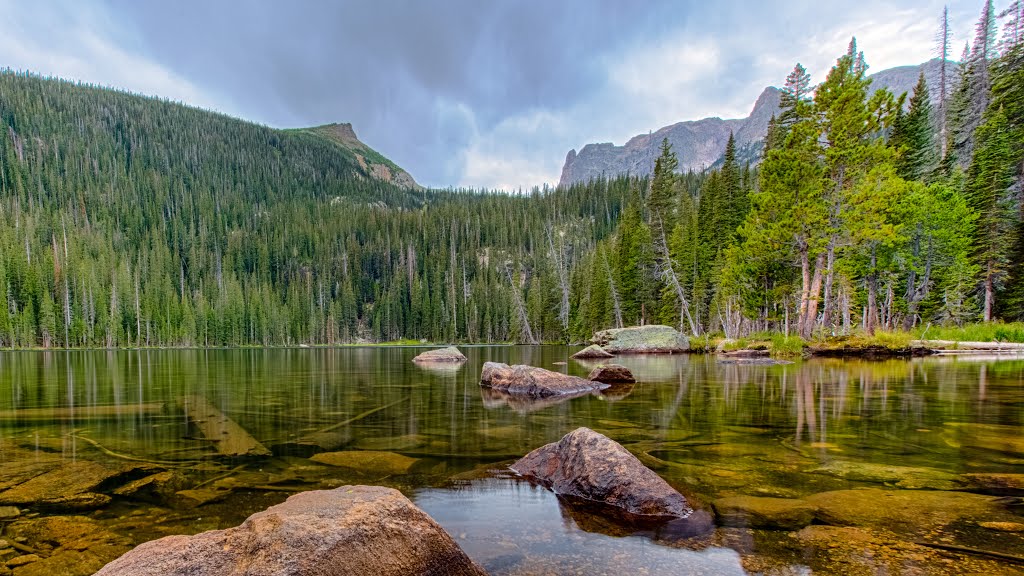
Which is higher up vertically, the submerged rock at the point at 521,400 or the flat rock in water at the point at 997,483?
the flat rock in water at the point at 997,483

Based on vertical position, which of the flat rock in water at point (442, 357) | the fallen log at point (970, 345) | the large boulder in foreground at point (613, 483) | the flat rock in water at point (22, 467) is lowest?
the flat rock in water at point (442, 357)

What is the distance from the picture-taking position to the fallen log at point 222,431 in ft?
24.2

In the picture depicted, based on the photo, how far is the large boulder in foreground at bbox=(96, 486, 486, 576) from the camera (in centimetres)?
264

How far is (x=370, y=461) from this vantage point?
264 inches

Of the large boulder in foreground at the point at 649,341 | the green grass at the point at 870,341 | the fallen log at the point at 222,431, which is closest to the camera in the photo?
the fallen log at the point at 222,431

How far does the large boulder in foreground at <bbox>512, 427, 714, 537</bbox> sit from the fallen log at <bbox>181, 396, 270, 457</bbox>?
448cm

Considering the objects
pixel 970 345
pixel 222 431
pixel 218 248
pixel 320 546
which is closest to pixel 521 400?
pixel 222 431

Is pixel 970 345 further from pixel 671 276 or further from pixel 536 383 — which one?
pixel 536 383

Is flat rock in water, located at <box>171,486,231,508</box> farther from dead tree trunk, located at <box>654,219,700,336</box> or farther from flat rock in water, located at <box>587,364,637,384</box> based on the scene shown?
dead tree trunk, located at <box>654,219,700,336</box>

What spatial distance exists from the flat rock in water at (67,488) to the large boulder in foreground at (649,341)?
3658 centimetres

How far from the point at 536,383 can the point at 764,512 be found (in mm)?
10343

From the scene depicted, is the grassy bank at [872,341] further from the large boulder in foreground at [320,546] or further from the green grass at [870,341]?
the large boulder in foreground at [320,546]

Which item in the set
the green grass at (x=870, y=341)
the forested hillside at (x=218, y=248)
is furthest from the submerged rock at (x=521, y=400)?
the forested hillside at (x=218, y=248)

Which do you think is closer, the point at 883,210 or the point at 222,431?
the point at 222,431
